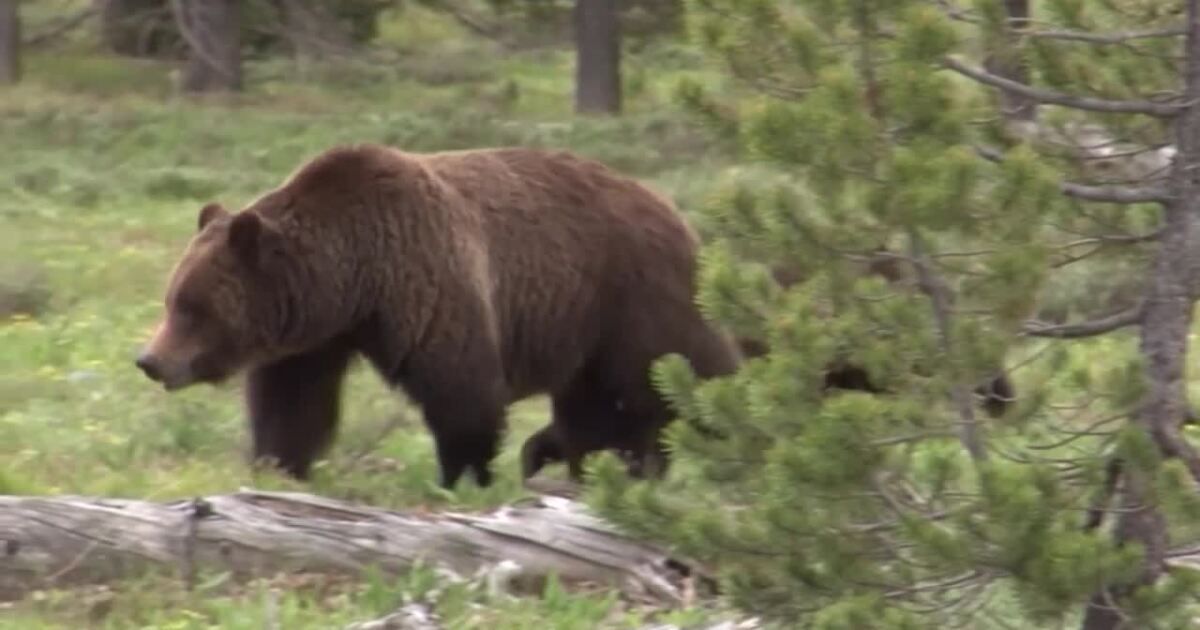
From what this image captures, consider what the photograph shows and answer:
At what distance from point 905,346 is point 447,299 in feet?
11.9

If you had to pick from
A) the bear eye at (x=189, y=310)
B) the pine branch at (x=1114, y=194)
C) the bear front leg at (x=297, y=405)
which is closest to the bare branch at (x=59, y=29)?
the bear front leg at (x=297, y=405)

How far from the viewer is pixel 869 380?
4.93 metres

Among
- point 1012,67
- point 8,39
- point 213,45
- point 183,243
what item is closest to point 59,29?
point 8,39

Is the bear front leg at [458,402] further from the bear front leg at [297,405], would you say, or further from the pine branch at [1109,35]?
the pine branch at [1109,35]

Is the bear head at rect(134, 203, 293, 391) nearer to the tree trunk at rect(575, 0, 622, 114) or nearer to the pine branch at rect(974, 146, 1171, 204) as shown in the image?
the pine branch at rect(974, 146, 1171, 204)

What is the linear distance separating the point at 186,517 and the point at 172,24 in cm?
2495

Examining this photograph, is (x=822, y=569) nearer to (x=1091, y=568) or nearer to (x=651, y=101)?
(x=1091, y=568)

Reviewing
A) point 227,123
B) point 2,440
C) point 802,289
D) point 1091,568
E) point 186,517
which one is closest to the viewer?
point 1091,568

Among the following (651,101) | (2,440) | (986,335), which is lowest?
(651,101)

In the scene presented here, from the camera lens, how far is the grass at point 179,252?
628cm

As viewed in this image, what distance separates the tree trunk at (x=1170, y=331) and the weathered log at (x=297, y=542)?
1.82 meters

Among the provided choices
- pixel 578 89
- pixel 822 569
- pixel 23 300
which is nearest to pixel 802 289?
pixel 822 569

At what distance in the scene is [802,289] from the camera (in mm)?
4844

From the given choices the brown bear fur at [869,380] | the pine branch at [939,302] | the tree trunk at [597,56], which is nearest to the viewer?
the pine branch at [939,302]
